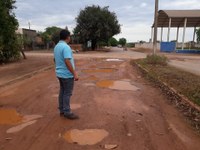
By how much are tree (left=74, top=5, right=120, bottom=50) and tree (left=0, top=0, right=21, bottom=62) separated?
2107cm

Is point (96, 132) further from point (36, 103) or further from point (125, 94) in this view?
point (125, 94)

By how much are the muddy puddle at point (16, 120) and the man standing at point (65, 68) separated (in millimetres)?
684

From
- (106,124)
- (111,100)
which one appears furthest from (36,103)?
(106,124)

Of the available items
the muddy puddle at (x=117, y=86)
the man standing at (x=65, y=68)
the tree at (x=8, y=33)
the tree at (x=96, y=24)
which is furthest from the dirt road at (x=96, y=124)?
the tree at (x=96, y=24)

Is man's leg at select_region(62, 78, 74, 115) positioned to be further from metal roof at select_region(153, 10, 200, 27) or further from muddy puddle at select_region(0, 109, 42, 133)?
metal roof at select_region(153, 10, 200, 27)

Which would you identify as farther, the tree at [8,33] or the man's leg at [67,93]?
the tree at [8,33]

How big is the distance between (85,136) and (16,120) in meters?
1.70

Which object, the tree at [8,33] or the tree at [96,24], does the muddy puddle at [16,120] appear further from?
the tree at [96,24]

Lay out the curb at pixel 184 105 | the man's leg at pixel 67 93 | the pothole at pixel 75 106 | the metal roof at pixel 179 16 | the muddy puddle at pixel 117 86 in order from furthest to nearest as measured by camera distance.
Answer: the metal roof at pixel 179 16
the muddy puddle at pixel 117 86
the pothole at pixel 75 106
the curb at pixel 184 105
the man's leg at pixel 67 93

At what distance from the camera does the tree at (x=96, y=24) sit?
3800 cm

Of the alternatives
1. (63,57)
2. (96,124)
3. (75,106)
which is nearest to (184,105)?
(96,124)

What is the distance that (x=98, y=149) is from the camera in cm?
338

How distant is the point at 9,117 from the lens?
489 centimetres

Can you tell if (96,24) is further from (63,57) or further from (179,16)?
(63,57)
